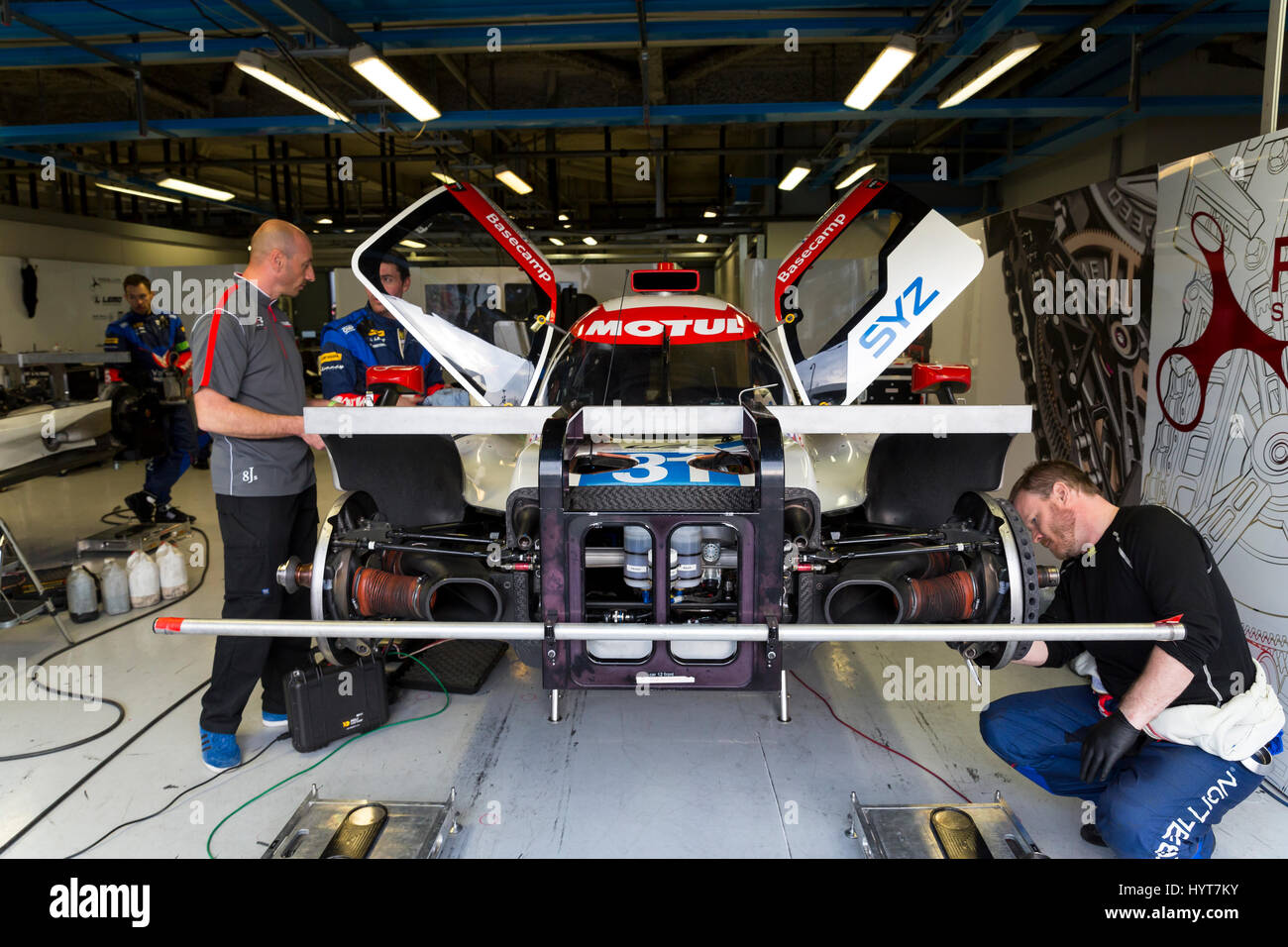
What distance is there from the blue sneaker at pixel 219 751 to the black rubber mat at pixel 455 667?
805 millimetres

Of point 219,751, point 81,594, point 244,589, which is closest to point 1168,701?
point 244,589

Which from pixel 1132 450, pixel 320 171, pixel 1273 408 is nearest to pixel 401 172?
pixel 320 171

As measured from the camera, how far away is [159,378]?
270 inches

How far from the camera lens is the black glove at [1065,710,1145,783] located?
238 cm

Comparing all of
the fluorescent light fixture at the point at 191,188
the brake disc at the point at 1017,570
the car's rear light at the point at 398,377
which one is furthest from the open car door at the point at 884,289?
the fluorescent light fixture at the point at 191,188

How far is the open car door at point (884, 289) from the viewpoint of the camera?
3598 mm

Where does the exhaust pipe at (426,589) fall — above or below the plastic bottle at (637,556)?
below

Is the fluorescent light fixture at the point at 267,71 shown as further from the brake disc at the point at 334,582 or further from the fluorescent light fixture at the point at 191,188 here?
the fluorescent light fixture at the point at 191,188

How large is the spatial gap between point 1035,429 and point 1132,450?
1449 millimetres

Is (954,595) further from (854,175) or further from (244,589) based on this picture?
(854,175)

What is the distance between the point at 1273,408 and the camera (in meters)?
3.04

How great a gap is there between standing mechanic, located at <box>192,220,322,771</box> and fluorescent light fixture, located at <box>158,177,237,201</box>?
27.9ft

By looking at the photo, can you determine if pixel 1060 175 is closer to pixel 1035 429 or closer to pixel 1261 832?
pixel 1035 429


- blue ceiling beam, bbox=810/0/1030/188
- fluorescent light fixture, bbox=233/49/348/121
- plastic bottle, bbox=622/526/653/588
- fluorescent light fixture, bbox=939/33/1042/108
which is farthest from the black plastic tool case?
fluorescent light fixture, bbox=939/33/1042/108
